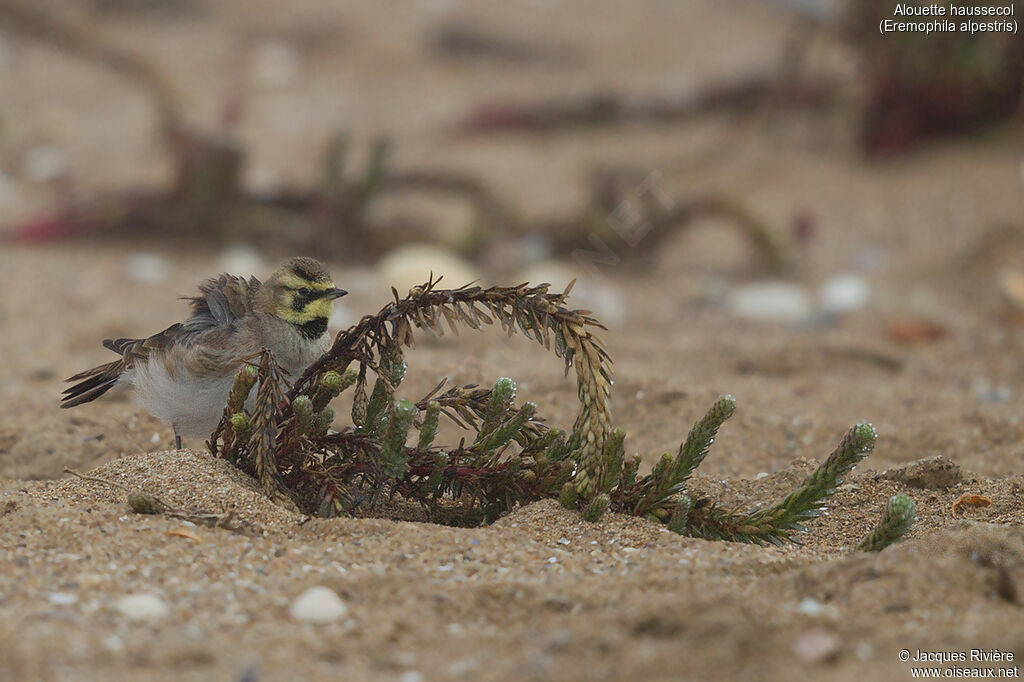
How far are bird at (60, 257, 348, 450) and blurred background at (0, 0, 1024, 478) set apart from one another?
412mm

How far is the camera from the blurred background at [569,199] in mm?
5523

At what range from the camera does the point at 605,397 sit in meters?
3.28

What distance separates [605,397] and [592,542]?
0.39m

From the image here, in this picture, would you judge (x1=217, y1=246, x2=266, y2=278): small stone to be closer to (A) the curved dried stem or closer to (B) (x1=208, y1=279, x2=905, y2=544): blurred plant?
(B) (x1=208, y1=279, x2=905, y2=544): blurred plant

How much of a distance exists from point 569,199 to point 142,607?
6.99m

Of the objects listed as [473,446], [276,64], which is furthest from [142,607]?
[276,64]

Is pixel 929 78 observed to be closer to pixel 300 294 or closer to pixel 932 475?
pixel 932 475

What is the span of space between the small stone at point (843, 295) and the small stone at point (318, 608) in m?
5.19

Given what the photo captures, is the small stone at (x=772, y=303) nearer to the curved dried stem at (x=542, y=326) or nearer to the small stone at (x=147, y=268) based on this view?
the small stone at (x=147, y=268)

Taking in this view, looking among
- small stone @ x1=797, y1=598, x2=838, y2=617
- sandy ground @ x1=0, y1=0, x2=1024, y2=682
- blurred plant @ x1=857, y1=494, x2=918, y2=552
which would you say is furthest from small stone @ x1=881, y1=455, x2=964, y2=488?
small stone @ x1=797, y1=598, x2=838, y2=617

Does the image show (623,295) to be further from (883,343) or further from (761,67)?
(761,67)

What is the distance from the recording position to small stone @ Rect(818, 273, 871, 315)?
7.33 m

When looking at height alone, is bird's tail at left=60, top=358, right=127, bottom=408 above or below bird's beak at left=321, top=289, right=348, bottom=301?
below

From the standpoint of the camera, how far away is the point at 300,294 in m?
4.24
